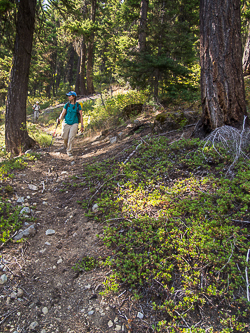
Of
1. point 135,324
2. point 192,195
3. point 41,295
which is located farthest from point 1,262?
point 192,195

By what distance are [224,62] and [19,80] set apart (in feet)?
20.4

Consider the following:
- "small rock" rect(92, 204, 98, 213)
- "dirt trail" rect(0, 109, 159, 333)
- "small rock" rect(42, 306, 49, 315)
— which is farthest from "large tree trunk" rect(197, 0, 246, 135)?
"small rock" rect(42, 306, 49, 315)

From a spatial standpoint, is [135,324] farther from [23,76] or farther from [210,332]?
[23,76]

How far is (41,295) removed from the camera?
2.47m

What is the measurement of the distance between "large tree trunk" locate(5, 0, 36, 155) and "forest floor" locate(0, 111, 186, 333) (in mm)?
3342

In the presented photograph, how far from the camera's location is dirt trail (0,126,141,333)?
2.19 meters

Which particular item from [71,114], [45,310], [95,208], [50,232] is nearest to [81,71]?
[71,114]

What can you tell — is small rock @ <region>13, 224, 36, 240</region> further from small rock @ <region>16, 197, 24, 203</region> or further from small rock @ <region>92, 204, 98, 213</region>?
small rock @ <region>92, 204, 98, 213</region>

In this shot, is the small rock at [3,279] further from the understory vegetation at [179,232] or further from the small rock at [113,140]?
the small rock at [113,140]

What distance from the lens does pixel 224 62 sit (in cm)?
403

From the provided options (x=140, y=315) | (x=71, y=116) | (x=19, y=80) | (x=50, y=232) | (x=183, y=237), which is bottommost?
(x=140, y=315)

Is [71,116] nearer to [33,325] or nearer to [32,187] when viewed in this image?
[32,187]

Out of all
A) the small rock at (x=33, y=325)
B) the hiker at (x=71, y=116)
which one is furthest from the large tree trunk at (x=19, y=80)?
the small rock at (x=33, y=325)

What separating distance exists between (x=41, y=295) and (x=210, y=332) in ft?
5.97
